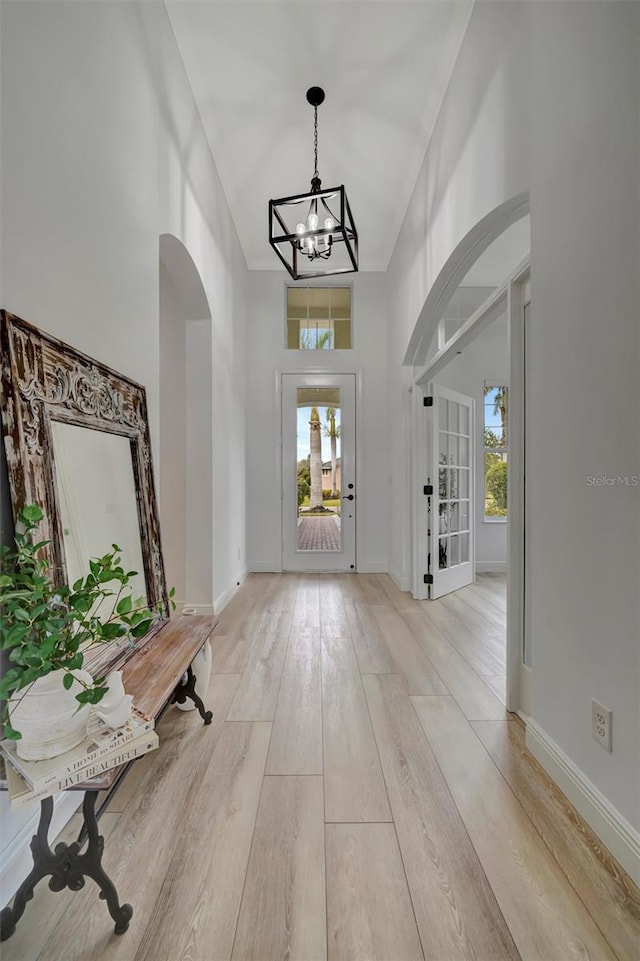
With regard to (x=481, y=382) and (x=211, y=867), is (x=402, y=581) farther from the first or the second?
(x=211, y=867)

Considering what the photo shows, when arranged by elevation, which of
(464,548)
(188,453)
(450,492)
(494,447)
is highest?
(494,447)

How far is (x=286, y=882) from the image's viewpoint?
130 cm

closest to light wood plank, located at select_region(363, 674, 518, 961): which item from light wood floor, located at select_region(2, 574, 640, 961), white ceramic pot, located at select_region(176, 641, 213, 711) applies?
light wood floor, located at select_region(2, 574, 640, 961)

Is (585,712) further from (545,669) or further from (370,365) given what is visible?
(370,365)

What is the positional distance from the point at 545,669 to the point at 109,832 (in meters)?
1.59

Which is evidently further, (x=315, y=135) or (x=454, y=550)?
(x=454, y=550)

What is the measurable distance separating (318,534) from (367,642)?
243cm

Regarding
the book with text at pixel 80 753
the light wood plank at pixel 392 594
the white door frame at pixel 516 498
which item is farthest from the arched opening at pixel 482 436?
the book with text at pixel 80 753

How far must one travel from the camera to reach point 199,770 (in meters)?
1.80

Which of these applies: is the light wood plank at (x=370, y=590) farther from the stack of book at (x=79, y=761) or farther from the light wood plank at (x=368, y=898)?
the stack of book at (x=79, y=761)

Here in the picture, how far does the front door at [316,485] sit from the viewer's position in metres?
5.57

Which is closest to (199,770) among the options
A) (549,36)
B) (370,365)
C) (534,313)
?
(534,313)

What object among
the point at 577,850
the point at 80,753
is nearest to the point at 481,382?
the point at 577,850

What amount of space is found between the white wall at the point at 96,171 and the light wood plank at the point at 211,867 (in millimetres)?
456
